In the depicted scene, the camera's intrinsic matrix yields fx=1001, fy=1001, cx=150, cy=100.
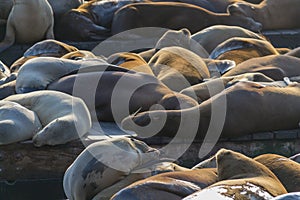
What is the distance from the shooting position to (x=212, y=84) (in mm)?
7516

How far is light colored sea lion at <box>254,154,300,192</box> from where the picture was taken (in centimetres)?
467

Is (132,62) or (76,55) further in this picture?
(76,55)

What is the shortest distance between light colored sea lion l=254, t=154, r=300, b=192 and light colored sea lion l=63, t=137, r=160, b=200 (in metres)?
0.79

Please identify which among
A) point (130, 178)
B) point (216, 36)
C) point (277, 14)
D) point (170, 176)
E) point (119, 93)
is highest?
point (170, 176)

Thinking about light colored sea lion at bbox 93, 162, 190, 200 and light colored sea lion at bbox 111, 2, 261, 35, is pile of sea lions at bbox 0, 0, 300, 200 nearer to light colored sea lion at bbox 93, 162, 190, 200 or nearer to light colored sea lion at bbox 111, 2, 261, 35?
light colored sea lion at bbox 93, 162, 190, 200

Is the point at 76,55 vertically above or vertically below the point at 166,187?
below

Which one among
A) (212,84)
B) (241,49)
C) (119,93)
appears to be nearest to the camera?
(119,93)

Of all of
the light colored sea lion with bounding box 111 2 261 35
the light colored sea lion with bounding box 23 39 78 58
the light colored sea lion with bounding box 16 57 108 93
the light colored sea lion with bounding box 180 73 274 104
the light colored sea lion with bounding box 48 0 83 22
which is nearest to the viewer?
the light colored sea lion with bounding box 180 73 274 104

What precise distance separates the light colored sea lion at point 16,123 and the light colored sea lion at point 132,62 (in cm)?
134

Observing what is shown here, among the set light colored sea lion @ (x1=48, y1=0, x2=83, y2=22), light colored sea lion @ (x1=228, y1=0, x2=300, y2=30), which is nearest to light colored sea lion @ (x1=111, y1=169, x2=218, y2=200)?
light colored sea lion @ (x1=48, y1=0, x2=83, y2=22)

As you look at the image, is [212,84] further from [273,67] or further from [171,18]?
[171,18]

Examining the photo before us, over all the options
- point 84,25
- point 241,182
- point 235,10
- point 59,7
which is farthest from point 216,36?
point 241,182

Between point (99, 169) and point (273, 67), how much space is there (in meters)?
3.05

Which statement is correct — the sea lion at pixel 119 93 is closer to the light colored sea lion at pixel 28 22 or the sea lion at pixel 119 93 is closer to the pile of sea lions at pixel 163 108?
the pile of sea lions at pixel 163 108
